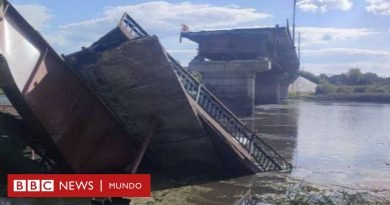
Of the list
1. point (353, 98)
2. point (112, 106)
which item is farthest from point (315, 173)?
point (353, 98)

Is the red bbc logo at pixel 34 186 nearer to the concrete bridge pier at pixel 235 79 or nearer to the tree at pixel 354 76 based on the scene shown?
the concrete bridge pier at pixel 235 79

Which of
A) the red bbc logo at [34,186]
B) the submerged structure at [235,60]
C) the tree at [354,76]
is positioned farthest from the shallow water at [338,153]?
the tree at [354,76]

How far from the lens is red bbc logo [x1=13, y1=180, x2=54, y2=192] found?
23.1ft

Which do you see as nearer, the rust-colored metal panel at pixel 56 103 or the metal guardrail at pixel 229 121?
the rust-colored metal panel at pixel 56 103

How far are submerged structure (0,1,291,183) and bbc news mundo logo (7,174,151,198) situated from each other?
76 centimetres

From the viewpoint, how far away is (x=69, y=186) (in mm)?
7367

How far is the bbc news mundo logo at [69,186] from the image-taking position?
694 centimetres

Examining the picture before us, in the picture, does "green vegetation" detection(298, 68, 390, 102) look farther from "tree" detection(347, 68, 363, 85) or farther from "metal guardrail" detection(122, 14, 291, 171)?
"metal guardrail" detection(122, 14, 291, 171)

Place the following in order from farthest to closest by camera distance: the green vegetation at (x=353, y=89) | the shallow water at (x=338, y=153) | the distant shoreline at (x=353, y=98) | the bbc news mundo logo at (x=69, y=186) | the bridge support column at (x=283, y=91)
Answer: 1. the green vegetation at (x=353, y=89)
2. the distant shoreline at (x=353, y=98)
3. the bridge support column at (x=283, y=91)
4. the shallow water at (x=338, y=153)
5. the bbc news mundo logo at (x=69, y=186)

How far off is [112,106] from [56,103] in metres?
1.28

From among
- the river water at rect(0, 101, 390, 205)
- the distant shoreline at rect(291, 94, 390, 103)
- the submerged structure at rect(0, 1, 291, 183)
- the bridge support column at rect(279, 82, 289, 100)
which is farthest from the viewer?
the distant shoreline at rect(291, 94, 390, 103)

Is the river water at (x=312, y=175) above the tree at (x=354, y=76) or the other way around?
the other way around

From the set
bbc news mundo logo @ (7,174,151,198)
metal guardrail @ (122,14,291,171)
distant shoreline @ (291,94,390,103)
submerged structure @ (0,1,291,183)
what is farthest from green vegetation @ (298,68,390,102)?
bbc news mundo logo @ (7,174,151,198)

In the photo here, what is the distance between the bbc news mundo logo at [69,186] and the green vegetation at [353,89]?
6464 centimetres
